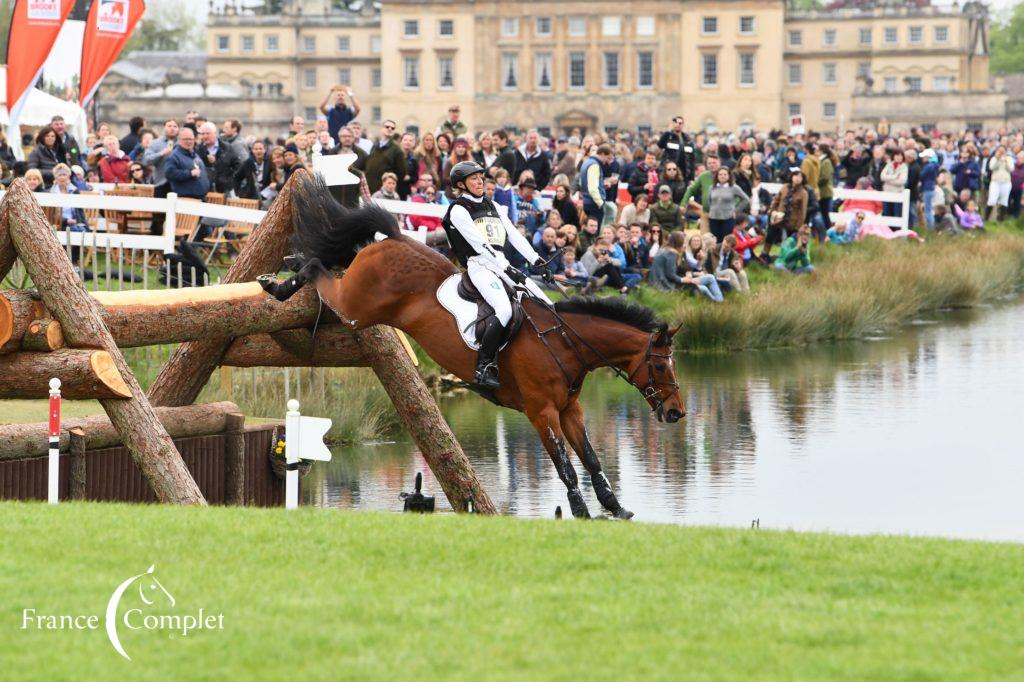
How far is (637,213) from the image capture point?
28.0 meters

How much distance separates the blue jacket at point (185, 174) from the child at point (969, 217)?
2070cm

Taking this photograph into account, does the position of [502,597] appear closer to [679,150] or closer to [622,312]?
[622,312]

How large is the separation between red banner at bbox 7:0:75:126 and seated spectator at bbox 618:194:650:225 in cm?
871

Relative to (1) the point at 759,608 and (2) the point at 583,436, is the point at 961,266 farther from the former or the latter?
(1) the point at 759,608

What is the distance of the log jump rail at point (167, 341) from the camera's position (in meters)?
12.5

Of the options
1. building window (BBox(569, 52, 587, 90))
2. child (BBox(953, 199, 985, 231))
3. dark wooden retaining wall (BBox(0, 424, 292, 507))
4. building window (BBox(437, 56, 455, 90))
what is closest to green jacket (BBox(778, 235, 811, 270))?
child (BBox(953, 199, 985, 231))

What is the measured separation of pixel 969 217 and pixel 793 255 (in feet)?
34.4

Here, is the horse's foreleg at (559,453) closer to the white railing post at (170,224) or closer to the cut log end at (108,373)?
the cut log end at (108,373)

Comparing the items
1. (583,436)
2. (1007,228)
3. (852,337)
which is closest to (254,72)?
(1007,228)

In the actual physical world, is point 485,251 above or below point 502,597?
above

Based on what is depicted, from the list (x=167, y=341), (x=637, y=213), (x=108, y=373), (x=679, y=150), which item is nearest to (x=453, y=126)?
(x=637, y=213)

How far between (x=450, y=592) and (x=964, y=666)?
2.41m

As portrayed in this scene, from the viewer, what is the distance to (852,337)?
Result: 30.3m

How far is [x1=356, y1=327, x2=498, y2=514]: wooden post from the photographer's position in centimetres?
1438
